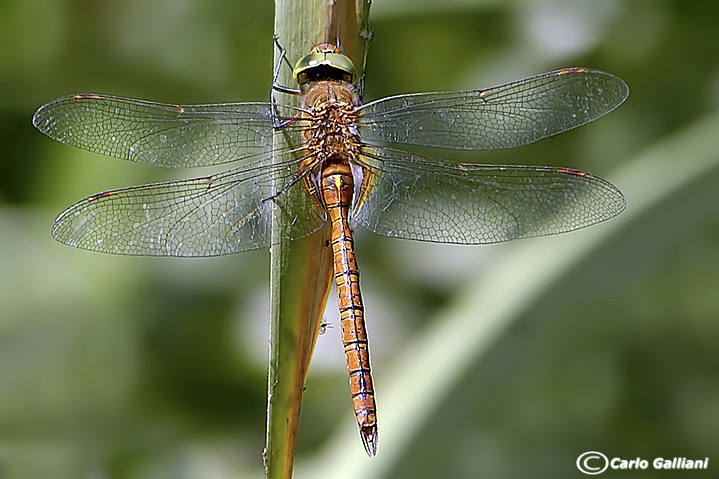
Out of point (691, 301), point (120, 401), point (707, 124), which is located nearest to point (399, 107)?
point (707, 124)

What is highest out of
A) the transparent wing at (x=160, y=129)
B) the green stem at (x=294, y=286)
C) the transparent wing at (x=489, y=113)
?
the transparent wing at (x=489, y=113)

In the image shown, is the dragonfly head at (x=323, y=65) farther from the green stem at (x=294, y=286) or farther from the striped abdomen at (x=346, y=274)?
the striped abdomen at (x=346, y=274)

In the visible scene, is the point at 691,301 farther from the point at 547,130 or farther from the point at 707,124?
the point at 547,130

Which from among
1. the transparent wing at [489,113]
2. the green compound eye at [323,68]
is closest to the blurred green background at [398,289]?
the transparent wing at [489,113]

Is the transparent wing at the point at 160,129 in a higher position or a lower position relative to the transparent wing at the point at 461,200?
higher

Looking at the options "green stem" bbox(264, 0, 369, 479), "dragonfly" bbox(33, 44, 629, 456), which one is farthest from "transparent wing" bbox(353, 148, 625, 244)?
"green stem" bbox(264, 0, 369, 479)

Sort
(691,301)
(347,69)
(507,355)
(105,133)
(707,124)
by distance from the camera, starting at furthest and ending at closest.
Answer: (691,301), (707,124), (507,355), (105,133), (347,69)

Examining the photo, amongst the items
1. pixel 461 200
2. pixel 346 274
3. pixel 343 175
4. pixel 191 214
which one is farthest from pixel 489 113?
pixel 191 214
